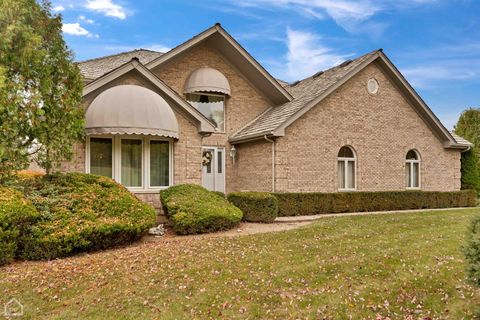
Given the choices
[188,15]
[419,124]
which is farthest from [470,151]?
[188,15]

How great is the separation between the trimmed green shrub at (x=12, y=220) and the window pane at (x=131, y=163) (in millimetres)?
6001

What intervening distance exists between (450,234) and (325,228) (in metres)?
4.03

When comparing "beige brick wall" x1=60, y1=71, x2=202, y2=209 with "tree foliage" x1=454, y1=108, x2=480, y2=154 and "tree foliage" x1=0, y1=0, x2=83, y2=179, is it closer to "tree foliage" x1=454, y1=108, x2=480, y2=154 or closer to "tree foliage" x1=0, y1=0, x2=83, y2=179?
"tree foliage" x1=0, y1=0, x2=83, y2=179

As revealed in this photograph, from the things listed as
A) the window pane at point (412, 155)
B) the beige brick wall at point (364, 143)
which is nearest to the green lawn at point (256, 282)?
the beige brick wall at point (364, 143)

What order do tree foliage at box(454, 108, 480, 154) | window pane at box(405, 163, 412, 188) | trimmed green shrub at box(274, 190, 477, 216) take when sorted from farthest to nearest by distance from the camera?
tree foliage at box(454, 108, 480, 154), window pane at box(405, 163, 412, 188), trimmed green shrub at box(274, 190, 477, 216)

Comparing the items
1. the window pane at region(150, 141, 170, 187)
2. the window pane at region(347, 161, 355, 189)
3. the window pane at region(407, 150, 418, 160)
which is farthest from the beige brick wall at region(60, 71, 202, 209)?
the window pane at region(407, 150, 418, 160)

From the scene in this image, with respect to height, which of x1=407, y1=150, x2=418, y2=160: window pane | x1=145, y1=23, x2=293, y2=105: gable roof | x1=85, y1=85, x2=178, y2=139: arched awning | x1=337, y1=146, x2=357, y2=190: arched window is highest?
x1=145, y1=23, x2=293, y2=105: gable roof

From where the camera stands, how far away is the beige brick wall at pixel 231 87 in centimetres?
2288

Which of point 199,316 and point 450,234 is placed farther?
point 450,234

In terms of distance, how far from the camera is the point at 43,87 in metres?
12.9

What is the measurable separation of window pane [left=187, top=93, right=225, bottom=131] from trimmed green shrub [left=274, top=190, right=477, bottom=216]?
6905 mm

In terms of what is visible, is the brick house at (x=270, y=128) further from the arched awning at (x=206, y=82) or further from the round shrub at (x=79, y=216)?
the round shrub at (x=79, y=216)

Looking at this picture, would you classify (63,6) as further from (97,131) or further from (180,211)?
(180,211)

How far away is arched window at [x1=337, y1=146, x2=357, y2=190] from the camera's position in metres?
23.1
